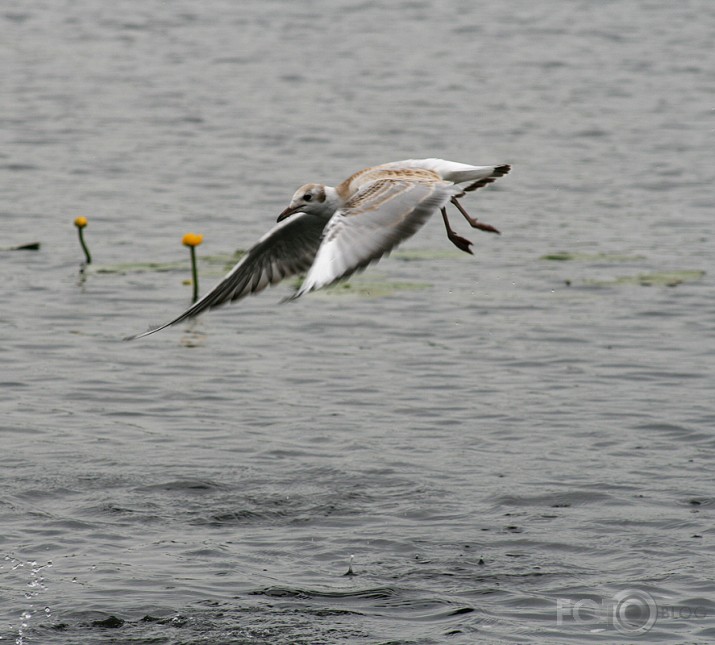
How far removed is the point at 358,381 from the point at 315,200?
517 cm

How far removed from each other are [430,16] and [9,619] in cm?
2841

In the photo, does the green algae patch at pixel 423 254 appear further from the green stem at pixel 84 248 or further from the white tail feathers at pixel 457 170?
the white tail feathers at pixel 457 170

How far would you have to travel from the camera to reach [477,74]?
29391 millimetres

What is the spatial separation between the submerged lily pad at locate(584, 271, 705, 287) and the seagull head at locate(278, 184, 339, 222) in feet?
27.4

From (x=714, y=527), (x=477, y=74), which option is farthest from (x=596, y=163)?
(x=714, y=527)

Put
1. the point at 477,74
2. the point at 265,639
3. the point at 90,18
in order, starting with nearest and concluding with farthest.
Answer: the point at 265,639, the point at 477,74, the point at 90,18

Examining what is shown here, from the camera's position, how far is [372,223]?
26.1 ft

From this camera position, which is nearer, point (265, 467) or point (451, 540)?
point (451, 540)

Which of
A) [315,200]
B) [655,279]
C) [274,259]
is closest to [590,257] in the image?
[655,279]

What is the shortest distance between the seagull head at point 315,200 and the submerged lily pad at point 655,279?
8.35 meters

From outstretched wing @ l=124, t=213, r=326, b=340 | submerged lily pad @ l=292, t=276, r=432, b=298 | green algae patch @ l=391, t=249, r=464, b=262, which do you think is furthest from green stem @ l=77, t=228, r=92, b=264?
outstretched wing @ l=124, t=213, r=326, b=340

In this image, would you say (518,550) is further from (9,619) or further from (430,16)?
(430,16)

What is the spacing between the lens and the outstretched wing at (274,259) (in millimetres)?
9250

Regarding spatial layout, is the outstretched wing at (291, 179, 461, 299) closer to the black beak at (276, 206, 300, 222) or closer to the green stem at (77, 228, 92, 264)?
the black beak at (276, 206, 300, 222)
